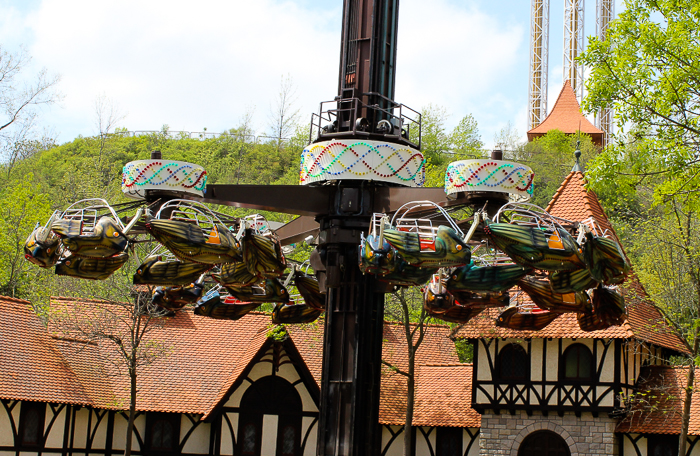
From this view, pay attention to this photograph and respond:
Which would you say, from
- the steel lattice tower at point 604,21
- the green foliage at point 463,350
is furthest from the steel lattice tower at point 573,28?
the green foliage at point 463,350

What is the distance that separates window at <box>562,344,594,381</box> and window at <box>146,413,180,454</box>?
9831 mm

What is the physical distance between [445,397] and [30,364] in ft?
34.4

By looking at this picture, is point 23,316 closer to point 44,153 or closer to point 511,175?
point 511,175

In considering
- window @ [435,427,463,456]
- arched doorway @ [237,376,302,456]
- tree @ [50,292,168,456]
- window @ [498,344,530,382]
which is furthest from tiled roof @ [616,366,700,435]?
tree @ [50,292,168,456]

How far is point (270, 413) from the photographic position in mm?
24328

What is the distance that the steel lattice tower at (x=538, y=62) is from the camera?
2965 inches

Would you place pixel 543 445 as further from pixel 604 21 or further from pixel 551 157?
pixel 604 21

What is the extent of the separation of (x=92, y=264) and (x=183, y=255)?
1247mm

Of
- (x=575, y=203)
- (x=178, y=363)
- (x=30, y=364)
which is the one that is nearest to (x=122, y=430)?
(x=178, y=363)

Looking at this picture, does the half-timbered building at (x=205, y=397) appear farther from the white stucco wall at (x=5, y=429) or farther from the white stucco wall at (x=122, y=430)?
the white stucco wall at (x=5, y=429)

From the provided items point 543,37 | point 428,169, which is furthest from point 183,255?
point 543,37

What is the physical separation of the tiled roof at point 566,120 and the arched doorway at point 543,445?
4628 cm

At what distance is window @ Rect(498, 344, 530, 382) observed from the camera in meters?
22.9

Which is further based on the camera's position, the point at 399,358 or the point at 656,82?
the point at 399,358
